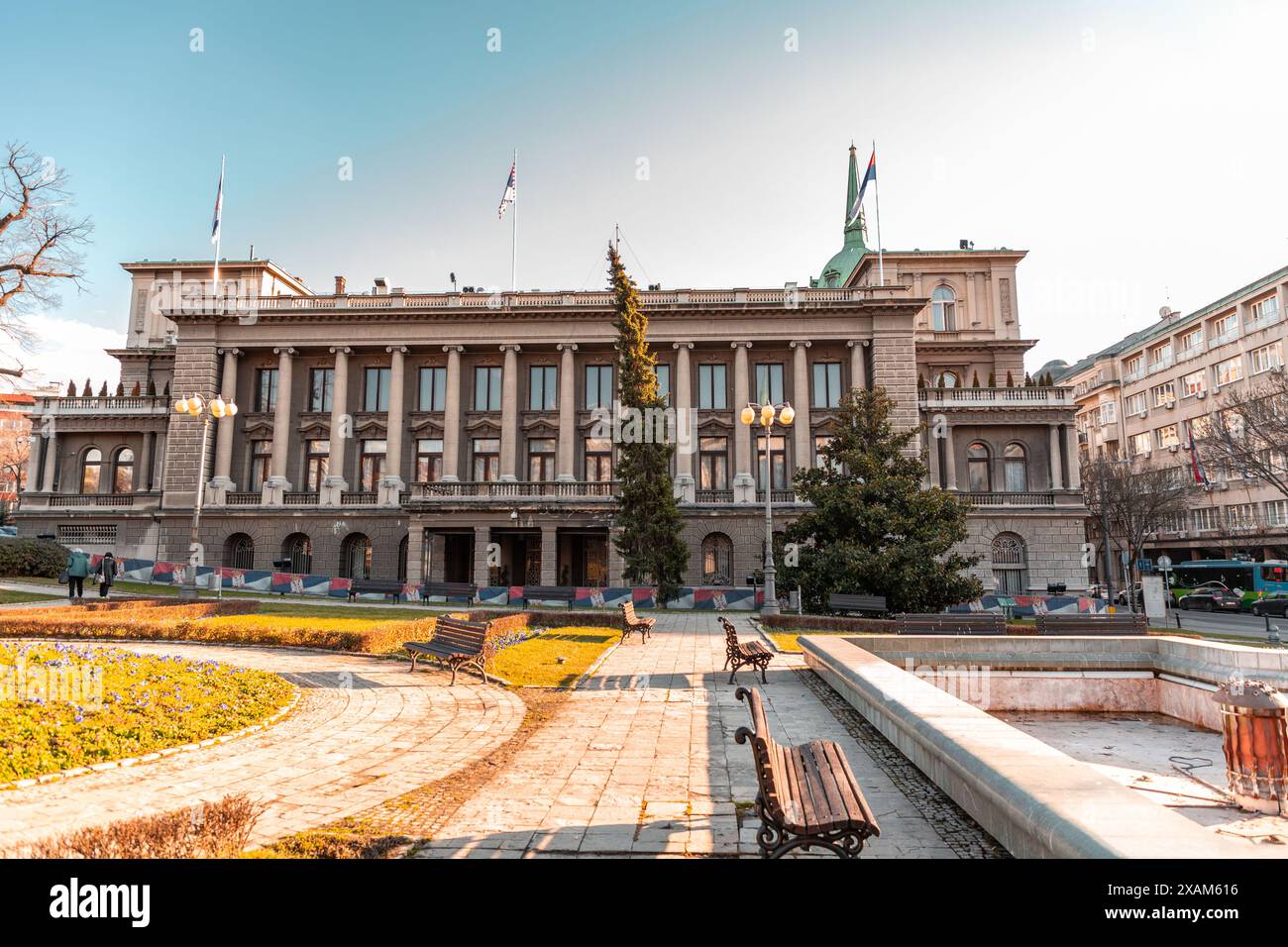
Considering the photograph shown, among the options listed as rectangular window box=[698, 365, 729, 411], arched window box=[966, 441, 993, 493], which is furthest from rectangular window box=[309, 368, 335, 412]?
arched window box=[966, 441, 993, 493]

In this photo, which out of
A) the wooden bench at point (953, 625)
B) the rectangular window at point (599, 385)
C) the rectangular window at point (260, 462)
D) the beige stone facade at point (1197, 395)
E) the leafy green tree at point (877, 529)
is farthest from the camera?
the beige stone facade at point (1197, 395)

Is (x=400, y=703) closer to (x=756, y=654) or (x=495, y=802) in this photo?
A: (x=495, y=802)

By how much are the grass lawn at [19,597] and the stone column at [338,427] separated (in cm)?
1712

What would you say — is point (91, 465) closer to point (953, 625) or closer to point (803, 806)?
point (953, 625)

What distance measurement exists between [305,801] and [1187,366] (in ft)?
238

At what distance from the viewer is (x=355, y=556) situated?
134ft

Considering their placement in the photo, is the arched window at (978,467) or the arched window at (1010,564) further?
the arched window at (978,467)

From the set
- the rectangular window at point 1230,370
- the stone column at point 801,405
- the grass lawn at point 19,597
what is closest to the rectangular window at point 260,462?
the grass lawn at point 19,597

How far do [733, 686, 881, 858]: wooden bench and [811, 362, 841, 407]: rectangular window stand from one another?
3854 centimetres

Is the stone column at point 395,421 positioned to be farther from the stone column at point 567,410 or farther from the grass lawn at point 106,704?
the grass lawn at point 106,704

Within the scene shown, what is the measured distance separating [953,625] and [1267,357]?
52327 millimetres

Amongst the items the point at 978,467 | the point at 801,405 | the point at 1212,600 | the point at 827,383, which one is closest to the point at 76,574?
the point at 801,405

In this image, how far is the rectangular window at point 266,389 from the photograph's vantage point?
44.0 meters
